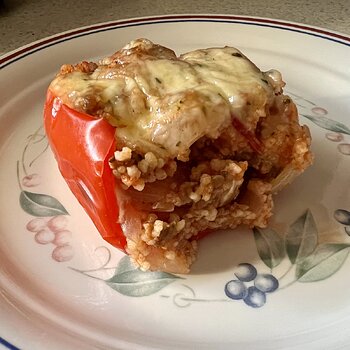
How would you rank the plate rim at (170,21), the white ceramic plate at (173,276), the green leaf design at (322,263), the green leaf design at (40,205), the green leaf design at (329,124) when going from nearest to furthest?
the white ceramic plate at (173,276), the green leaf design at (322,263), the green leaf design at (40,205), the green leaf design at (329,124), the plate rim at (170,21)

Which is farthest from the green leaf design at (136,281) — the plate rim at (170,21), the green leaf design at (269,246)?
the plate rim at (170,21)

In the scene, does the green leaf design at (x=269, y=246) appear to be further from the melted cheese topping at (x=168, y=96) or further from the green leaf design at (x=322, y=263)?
the melted cheese topping at (x=168, y=96)

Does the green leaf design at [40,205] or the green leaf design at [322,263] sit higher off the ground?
the green leaf design at [40,205]

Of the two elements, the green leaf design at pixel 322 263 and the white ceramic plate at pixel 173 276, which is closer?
the white ceramic plate at pixel 173 276

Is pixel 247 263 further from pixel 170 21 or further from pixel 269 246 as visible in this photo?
pixel 170 21

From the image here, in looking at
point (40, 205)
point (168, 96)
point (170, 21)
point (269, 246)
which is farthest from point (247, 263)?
point (170, 21)
